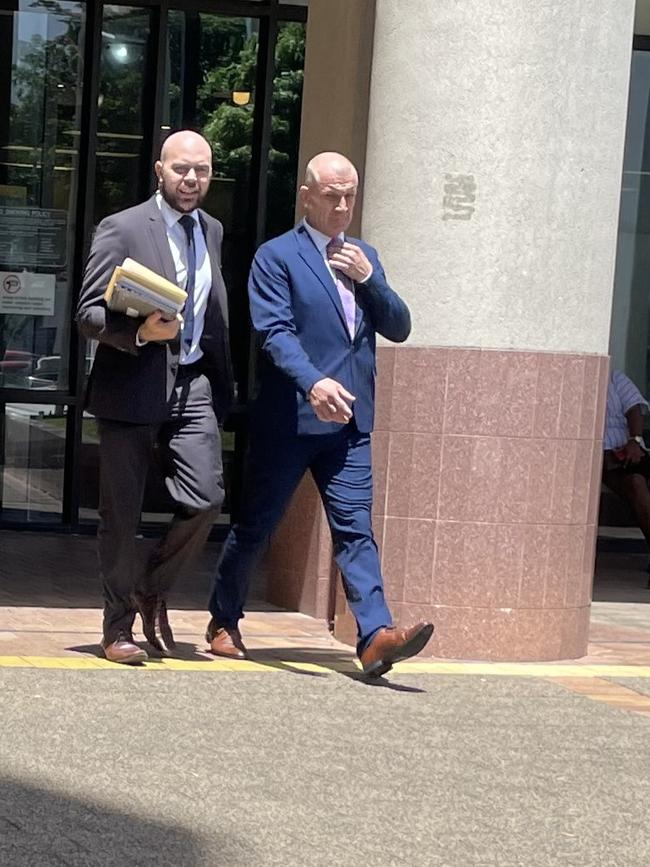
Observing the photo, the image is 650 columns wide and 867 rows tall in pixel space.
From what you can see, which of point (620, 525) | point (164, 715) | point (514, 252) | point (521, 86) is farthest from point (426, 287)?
point (620, 525)

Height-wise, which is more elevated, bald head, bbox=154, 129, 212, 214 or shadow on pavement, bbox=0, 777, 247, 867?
bald head, bbox=154, 129, 212, 214

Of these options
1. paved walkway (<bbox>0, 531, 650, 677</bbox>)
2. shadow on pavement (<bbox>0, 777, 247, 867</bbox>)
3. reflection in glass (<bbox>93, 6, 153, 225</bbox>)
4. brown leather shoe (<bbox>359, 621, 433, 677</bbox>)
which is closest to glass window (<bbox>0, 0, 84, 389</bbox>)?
reflection in glass (<bbox>93, 6, 153, 225</bbox>)

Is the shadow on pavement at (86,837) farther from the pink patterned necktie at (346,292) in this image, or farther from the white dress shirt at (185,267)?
the pink patterned necktie at (346,292)

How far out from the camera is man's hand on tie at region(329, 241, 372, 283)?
7.05 metres

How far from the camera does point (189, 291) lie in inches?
281

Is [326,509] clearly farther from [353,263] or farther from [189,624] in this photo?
[189,624]

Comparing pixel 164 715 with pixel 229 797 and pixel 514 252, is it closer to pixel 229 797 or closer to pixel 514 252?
pixel 229 797

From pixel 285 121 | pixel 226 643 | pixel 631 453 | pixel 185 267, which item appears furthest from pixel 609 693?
pixel 285 121

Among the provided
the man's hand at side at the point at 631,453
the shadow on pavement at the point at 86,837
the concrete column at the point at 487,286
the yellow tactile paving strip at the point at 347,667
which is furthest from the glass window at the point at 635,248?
the shadow on pavement at the point at 86,837

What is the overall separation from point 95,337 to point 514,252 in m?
1.91

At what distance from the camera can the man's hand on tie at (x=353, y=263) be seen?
23.1 ft

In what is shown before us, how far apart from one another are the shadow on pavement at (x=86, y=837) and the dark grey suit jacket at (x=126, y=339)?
2054 millimetres

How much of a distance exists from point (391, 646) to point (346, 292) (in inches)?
52.3

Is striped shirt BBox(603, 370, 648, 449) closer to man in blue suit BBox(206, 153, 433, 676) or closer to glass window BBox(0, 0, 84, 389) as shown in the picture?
glass window BBox(0, 0, 84, 389)
